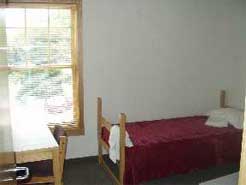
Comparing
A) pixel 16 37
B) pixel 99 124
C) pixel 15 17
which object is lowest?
pixel 99 124

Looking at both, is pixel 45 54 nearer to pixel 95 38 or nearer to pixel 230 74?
pixel 95 38

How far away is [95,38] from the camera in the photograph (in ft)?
12.8

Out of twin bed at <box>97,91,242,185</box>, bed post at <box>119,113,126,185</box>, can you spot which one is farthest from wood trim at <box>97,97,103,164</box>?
bed post at <box>119,113,126,185</box>

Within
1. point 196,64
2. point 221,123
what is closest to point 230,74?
point 196,64

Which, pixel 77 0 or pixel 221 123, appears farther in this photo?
pixel 221 123

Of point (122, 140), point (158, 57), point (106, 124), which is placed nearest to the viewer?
point (122, 140)

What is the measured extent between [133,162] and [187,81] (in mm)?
1682

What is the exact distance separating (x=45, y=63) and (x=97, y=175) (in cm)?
147

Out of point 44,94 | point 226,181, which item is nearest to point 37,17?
point 44,94

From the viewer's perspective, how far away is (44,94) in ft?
12.6

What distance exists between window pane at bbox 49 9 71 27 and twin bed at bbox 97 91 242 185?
1.03 meters

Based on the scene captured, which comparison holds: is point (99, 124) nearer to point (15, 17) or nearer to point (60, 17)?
point (60, 17)

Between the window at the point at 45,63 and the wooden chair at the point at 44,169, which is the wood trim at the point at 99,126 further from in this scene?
the wooden chair at the point at 44,169

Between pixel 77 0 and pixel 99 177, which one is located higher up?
pixel 77 0
